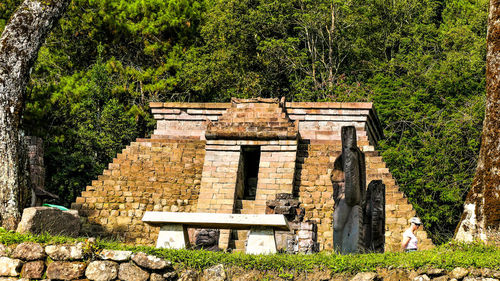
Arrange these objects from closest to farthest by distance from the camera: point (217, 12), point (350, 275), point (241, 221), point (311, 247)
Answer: point (350, 275)
point (241, 221)
point (311, 247)
point (217, 12)

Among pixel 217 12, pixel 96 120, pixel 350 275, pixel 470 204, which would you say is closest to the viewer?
pixel 350 275

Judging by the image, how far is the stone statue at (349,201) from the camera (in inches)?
352

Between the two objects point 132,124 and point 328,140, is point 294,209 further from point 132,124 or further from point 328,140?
point 132,124

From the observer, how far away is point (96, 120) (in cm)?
2416

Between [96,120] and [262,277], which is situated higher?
[96,120]

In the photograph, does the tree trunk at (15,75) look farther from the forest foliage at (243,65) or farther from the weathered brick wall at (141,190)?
the forest foliage at (243,65)

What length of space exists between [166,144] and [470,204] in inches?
333

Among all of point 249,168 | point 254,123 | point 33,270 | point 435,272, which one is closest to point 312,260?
point 435,272

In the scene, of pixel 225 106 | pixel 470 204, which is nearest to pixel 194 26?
pixel 225 106

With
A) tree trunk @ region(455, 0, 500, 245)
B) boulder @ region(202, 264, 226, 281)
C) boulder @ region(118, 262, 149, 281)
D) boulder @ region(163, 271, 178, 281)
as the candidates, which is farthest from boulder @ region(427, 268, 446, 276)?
boulder @ region(118, 262, 149, 281)

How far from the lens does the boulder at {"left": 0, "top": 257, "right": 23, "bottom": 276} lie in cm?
777

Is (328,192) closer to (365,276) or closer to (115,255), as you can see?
(365,276)

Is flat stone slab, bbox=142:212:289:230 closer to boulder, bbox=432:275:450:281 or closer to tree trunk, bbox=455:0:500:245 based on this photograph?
boulder, bbox=432:275:450:281

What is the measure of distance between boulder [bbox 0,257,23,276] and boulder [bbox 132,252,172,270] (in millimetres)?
1351
